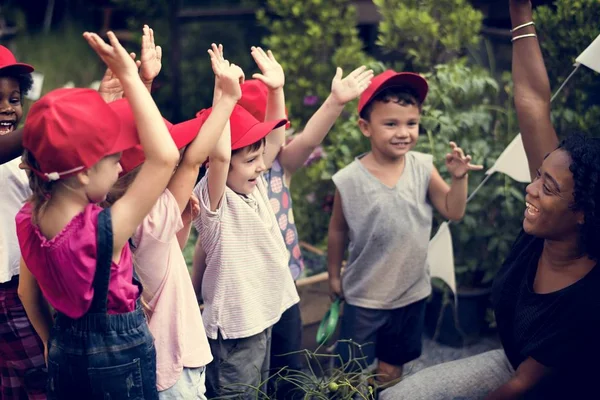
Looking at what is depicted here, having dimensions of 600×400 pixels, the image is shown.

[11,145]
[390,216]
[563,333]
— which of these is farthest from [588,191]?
[11,145]

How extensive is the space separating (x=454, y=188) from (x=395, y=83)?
20.4 inches

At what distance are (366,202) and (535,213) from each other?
0.87m

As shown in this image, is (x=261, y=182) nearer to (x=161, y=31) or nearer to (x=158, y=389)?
(x=158, y=389)

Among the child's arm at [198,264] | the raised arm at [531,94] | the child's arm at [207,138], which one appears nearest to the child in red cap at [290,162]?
the child's arm at [198,264]

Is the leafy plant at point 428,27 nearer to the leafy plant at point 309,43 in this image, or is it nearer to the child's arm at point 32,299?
the leafy plant at point 309,43

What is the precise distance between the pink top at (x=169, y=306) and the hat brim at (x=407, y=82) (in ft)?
4.07

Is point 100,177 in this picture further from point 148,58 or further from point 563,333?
point 563,333

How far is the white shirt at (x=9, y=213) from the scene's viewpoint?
8.04ft

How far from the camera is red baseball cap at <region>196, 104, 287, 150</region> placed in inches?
90.6

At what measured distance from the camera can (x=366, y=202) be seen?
115 inches

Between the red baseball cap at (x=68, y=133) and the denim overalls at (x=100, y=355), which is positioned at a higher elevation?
the red baseball cap at (x=68, y=133)

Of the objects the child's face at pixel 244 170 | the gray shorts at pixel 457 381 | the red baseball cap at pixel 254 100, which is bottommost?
the gray shorts at pixel 457 381

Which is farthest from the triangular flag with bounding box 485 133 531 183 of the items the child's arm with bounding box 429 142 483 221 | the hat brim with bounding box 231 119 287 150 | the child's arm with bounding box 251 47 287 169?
the hat brim with bounding box 231 119 287 150

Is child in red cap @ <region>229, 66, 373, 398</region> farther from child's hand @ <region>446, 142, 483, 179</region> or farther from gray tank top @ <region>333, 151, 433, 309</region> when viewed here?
child's hand @ <region>446, 142, 483, 179</region>
